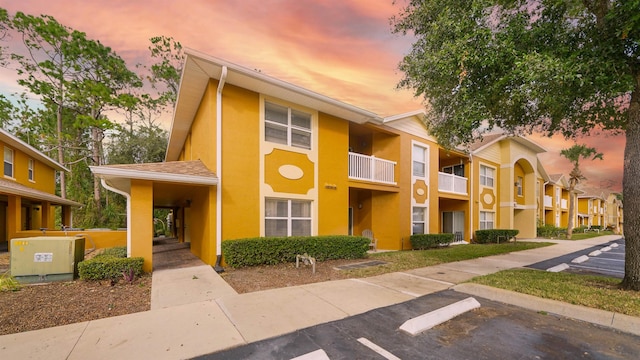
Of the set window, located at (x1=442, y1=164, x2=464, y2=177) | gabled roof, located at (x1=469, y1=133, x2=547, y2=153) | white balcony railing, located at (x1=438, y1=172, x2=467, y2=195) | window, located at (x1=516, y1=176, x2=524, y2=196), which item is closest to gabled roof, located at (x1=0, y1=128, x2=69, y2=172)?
white balcony railing, located at (x1=438, y1=172, x2=467, y2=195)

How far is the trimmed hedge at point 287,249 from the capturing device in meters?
8.11

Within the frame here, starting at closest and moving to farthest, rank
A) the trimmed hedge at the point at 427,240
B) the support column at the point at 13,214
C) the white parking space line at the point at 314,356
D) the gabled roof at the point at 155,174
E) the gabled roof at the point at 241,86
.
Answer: the white parking space line at the point at 314,356 < the gabled roof at the point at 155,174 < the gabled roof at the point at 241,86 < the support column at the point at 13,214 < the trimmed hedge at the point at 427,240

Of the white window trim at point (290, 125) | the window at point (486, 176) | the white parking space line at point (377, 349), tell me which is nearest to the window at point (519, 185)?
the window at point (486, 176)

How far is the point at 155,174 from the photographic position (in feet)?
24.2

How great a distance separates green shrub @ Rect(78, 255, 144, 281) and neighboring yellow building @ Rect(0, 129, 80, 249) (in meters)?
9.00

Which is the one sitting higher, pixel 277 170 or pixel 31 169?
pixel 31 169

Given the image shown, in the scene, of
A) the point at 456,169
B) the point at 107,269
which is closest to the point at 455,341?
the point at 107,269

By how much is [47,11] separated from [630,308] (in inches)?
1315

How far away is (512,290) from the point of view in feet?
19.8

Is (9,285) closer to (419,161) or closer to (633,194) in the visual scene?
(633,194)

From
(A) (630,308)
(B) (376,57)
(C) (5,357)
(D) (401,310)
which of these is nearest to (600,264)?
(A) (630,308)

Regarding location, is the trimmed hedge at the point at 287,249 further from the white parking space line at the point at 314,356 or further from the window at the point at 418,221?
the white parking space line at the point at 314,356

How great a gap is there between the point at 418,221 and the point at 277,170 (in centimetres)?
900

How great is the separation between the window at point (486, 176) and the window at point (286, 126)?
15.1 metres
